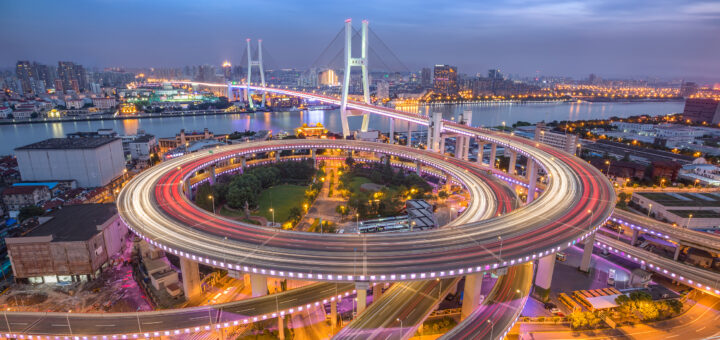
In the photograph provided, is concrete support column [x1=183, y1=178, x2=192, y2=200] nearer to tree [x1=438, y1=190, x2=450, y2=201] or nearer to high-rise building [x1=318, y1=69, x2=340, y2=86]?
tree [x1=438, y1=190, x2=450, y2=201]

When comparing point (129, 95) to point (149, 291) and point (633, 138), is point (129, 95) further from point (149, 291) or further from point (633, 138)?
point (633, 138)

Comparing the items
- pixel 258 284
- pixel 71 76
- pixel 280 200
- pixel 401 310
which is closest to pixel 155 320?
pixel 258 284

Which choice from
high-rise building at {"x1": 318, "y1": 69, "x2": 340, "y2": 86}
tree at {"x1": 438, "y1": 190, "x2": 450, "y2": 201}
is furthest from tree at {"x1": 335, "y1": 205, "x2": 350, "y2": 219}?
high-rise building at {"x1": 318, "y1": 69, "x2": 340, "y2": 86}

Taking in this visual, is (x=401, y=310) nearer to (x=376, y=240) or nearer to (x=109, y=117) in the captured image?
(x=376, y=240)

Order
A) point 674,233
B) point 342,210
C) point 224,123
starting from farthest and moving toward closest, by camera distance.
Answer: point 224,123, point 342,210, point 674,233

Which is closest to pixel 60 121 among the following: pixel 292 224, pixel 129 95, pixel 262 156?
pixel 129 95

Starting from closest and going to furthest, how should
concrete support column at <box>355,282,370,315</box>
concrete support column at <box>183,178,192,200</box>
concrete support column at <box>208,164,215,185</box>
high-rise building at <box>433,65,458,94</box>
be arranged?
concrete support column at <box>355,282,370,315</box> → concrete support column at <box>183,178,192,200</box> → concrete support column at <box>208,164,215,185</box> → high-rise building at <box>433,65,458,94</box>
